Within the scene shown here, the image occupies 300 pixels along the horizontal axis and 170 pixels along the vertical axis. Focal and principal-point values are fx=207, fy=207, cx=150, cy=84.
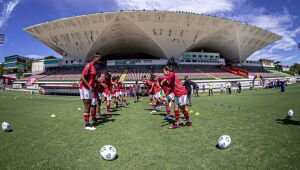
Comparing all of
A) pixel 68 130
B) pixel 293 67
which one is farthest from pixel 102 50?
pixel 293 67

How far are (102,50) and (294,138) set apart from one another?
56.6 metres

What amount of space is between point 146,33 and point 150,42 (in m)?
4.56

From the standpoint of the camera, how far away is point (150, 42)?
51.7 m

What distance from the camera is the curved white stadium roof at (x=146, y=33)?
145 feet

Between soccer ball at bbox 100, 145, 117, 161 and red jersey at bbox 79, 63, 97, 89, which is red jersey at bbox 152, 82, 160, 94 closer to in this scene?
red jersey at bbox 79, 63, 97, 89

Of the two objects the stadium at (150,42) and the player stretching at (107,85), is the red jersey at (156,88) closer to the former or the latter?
the player stretching at (107,85)

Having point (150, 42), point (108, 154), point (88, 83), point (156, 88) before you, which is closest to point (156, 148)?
point (108, 154)

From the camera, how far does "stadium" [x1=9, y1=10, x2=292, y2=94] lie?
145 feet

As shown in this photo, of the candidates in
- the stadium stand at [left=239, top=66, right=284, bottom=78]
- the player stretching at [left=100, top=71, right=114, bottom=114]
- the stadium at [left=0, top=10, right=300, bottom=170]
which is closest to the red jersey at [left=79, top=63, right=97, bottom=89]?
the stadium at [left=0, top=10, right=300, bottom=170]

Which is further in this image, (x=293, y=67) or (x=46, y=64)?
(x=293, y=67)

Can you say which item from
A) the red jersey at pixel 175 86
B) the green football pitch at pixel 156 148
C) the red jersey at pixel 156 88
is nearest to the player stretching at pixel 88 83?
the green football pitch at pixel 156 148

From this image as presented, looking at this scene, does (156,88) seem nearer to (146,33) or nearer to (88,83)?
(88,83)

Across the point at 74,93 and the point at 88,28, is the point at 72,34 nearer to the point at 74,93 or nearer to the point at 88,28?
the point at 88,28

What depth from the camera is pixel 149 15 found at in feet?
142
